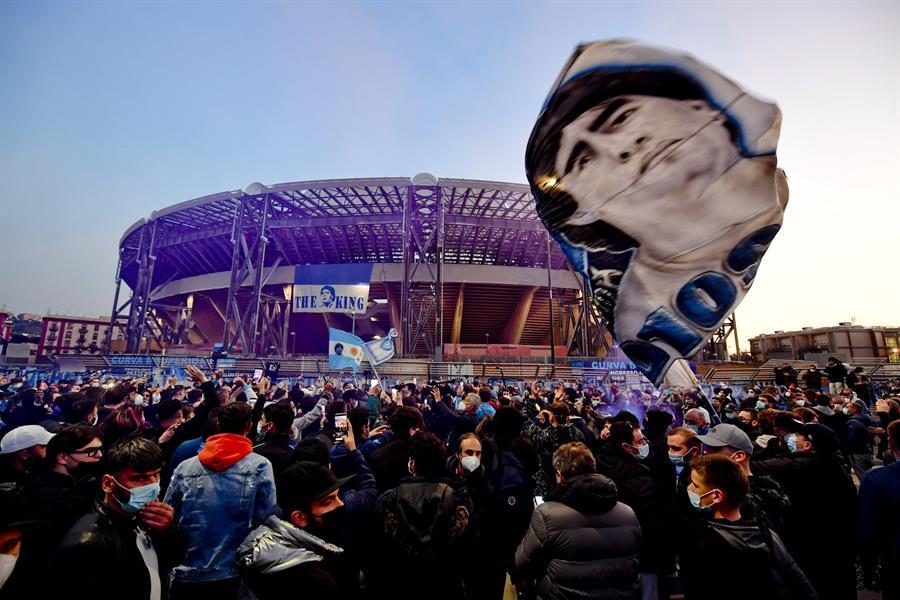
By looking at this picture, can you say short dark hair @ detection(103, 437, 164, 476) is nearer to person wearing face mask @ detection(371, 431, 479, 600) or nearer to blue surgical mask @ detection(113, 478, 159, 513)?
blue surgical mask @ detection(113, 478, 159, 513)

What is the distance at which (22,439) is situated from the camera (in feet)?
8.82

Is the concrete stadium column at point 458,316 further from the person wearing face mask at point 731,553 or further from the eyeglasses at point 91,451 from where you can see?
the person wearing face mask at point 731,553

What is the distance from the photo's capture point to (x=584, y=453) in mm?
2426

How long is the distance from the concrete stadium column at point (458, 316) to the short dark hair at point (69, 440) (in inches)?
1181

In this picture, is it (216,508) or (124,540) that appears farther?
(216,508)

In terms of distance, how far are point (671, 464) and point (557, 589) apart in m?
2.24

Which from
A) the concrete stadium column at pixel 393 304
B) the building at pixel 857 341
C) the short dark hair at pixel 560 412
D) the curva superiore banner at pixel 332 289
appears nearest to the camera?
the short dark hair at pixel 560 412

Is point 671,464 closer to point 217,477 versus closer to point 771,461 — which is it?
point 771,461

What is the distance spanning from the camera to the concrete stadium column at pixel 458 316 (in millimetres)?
33062

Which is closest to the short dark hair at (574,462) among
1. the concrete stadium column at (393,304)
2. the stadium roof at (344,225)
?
the stadium roof at (344,225)

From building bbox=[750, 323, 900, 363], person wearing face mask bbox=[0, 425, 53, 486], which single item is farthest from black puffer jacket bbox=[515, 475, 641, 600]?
building bbox=[750, 323, 900, 363]

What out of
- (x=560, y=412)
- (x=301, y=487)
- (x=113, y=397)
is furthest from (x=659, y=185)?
(x=113, y=397)

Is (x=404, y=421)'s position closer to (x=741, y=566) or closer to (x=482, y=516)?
(x=482, y=516)

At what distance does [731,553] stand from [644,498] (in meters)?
1.26
